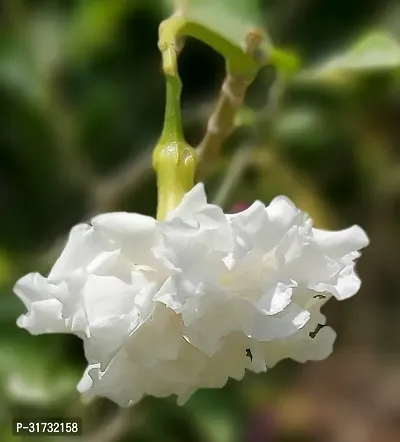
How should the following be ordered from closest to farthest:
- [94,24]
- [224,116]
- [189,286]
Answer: [189,286]
[224,116]
[94,24]

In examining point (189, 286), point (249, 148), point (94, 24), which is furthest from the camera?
point (94, 24)

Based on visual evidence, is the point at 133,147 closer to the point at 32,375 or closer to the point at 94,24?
the point at 94,24

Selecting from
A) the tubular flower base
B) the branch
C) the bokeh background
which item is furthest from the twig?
the tubular flower base

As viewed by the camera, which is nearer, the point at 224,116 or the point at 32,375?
the point at 224,116

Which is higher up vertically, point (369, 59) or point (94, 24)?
point (94, 24)

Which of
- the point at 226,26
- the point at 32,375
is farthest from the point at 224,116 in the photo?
the point at 32,375

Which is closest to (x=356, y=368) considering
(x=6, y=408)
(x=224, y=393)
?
(x=224, y=393)
